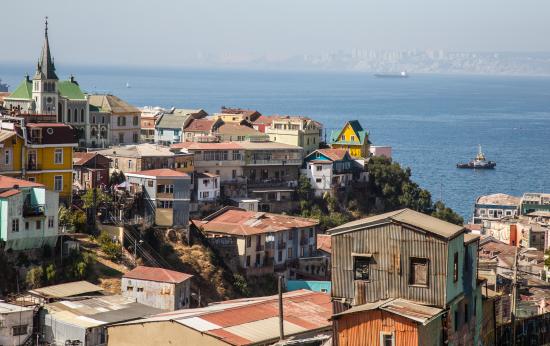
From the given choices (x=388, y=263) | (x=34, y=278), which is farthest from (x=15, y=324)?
(x=388, y=263)

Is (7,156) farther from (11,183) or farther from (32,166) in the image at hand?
(11,183)

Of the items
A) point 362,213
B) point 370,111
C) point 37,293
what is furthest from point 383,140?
point 37,293

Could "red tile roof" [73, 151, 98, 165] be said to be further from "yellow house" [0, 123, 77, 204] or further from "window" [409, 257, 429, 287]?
"window" [409, 257, 429, 287]

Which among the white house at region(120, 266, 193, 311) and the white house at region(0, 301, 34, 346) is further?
the white house at region(120, 266, 193, 311)

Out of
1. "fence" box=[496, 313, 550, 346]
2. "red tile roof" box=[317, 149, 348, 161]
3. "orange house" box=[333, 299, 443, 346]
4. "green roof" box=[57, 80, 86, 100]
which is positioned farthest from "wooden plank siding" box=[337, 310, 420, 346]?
"green roof" box=[57, 80, 86, 100]

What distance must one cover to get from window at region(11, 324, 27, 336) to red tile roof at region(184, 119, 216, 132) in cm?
3224

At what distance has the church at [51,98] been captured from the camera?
56.4 metres

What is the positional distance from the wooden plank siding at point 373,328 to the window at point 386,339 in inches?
2.3

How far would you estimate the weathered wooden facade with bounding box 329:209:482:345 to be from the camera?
74.5ft

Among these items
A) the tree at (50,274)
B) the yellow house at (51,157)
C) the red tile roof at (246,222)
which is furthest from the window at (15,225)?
the red tile roof at (246,222)

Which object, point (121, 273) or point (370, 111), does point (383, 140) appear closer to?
point (370, 111)

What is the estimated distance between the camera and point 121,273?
3962cm

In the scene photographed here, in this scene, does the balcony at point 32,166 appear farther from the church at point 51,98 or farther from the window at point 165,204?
the church at point 51,98

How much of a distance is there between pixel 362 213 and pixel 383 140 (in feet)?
236
